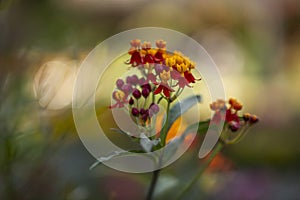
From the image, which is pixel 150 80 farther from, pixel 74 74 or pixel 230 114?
pixel 74 74

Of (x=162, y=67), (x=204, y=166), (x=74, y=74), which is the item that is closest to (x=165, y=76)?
(x=162, y=67)

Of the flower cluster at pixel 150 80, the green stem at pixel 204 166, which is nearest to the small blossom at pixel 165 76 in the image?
the flower cluster at pixel 150 80

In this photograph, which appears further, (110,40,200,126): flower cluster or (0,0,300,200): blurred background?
(0,0,300,200): blurred background

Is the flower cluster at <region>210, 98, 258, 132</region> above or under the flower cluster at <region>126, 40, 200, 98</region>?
under

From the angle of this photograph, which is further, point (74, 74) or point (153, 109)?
point (74, 74)

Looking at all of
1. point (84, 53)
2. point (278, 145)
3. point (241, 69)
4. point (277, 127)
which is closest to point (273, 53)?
point (241, 69)

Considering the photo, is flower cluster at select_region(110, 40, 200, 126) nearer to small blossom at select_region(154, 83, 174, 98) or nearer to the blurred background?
small blossom at select_region(154, 83, 174, 98)

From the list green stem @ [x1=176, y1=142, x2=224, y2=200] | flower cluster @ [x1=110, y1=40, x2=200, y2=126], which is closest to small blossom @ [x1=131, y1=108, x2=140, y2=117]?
flower cluster @ [x1=110, y1=40, x2=200, y2=126]

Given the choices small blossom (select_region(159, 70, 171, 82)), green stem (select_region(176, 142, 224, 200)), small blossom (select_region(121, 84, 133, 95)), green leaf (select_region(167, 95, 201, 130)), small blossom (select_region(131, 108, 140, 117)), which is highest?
small blossom (select_region(159, 70, 171, 82))
